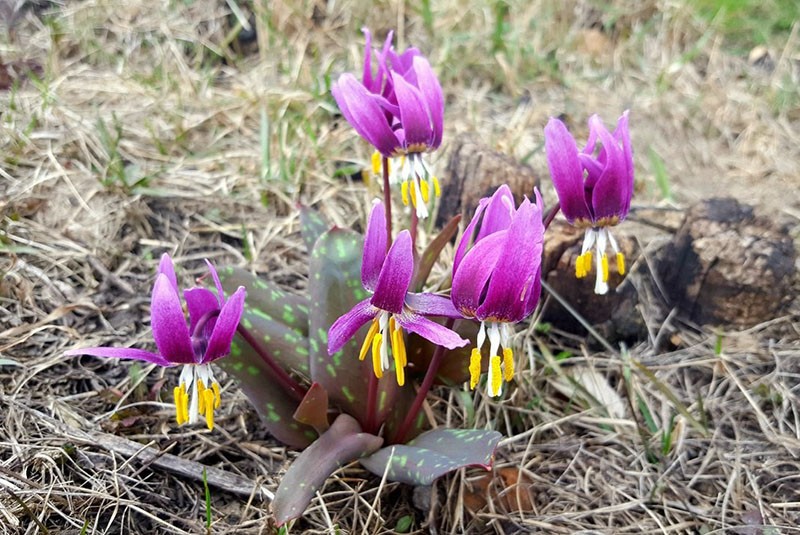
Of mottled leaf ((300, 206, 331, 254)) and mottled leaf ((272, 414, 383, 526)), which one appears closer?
mottled leaf ((272, 414, 383, 526))

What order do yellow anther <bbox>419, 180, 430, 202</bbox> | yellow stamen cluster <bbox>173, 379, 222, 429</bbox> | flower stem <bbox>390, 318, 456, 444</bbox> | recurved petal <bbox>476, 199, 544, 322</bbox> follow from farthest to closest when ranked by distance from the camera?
yellow anther <bbox>419, 180, 430, 202</bbox> < flower stem <bbox>390, 318, 456, 444</bbox> < yellow stamen cluster <bbox>173, 379, 222, 429</bbox> < recurved petal <bbox>476, 199, 544, 322</bbox>

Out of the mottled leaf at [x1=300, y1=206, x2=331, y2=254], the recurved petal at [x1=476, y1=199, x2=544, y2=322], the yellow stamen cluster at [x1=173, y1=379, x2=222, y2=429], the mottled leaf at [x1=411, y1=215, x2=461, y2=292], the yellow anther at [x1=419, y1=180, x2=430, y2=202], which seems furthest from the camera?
the mottled leaf at [x1=300, y1=206, x2=331, y2=254]

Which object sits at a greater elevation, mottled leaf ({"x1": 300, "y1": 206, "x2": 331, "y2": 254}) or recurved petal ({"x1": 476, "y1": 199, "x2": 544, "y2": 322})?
recurved petal ({"x1": 476, "y1": 199, "x2": 544, "y2": 322})

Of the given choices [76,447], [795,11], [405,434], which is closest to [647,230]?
[405,434]

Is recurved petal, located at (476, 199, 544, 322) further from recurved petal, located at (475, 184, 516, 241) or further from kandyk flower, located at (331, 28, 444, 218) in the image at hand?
kandyk flower, located at (331, 28, 444, 218)

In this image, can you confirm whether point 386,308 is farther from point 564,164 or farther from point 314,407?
point 564,164

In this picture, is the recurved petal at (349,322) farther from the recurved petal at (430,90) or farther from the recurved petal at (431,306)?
the recurved petal at (430,90)

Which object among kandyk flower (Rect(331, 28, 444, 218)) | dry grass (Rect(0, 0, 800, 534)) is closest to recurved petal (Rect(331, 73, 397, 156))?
kandyk flower (Rect(331, 28, 444, 218))

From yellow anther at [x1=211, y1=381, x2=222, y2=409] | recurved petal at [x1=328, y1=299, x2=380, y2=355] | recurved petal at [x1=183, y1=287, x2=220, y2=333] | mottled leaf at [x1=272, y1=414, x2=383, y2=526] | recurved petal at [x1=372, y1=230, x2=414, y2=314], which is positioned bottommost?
mottled leaf at [x1=272, y1=414, x2=383, y2=526]
